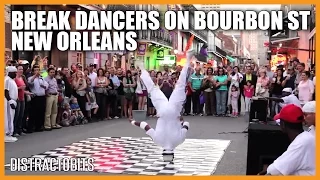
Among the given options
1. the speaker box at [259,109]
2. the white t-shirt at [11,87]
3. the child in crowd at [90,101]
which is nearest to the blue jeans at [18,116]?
the white t-shirt at [11,87]

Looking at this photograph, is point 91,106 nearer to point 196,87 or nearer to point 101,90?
point 101,90

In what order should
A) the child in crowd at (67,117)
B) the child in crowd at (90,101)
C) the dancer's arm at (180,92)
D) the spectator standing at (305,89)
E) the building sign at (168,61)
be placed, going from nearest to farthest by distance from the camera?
the dancer's arm at (180,92) < the spectator standing at (305,89) < the child in crowd at (67,117) < the child in crowd at (90,101) < the building sign at (168,61)

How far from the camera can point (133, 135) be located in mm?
9430

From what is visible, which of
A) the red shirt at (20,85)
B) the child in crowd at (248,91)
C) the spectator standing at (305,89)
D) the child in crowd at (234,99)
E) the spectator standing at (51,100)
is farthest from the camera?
the child in crowd at (234,99)

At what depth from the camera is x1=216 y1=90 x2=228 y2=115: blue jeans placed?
1333cm

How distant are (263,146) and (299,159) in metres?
1.48

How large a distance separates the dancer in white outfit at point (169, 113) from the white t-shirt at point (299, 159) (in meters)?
2.83

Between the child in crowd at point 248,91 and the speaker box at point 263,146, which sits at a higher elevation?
the child in crowd at point 248,91

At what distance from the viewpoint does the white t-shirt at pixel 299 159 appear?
3.07 m

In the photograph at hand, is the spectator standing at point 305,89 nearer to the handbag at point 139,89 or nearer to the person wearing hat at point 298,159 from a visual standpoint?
the handbag at point 139,89

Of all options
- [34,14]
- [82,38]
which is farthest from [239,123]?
[34,14]

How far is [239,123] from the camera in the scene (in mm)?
11625

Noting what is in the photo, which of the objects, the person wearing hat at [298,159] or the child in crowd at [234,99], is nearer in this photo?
the person wearing hat at [298,159]

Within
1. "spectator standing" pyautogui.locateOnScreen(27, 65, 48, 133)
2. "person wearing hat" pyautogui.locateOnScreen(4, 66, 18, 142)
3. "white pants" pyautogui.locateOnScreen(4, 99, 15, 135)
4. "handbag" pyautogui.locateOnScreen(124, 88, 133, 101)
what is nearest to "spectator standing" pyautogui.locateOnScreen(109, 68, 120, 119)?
"handbag" pyautogui.locateOnScreen(124, 88, 133, 101)
